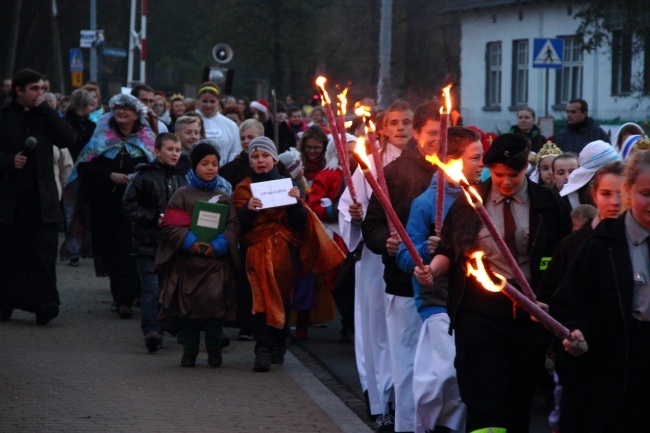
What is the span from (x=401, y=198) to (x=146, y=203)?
386 centimetres

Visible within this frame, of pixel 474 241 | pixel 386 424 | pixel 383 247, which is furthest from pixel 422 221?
pixel 386 424

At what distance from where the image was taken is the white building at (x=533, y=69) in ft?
112

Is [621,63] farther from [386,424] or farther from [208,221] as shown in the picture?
[386,424]

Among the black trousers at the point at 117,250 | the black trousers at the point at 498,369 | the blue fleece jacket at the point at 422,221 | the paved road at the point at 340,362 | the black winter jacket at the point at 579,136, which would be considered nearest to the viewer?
the black trousers at the point at 498,369

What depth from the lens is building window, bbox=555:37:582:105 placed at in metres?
37.6

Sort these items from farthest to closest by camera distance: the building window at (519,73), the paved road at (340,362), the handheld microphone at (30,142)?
the building window at (519,73) → the handheld microphone at (30,142) → the paved road at (340,362)

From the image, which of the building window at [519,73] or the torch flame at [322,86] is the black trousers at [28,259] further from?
the building window at [519,73]

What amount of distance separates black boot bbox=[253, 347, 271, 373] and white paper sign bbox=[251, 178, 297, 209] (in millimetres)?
1087

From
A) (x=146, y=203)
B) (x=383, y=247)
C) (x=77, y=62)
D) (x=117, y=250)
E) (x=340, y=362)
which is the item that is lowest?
(x=340, y=362)

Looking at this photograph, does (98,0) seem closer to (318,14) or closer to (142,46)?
(318,14)

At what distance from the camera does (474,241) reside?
5727 millimetres

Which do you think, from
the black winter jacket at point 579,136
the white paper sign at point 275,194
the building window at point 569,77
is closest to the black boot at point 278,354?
the white paper sign at point 275,194

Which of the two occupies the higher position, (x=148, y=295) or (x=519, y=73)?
(x=519, y=73)

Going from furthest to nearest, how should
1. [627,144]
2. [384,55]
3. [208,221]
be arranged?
1. [384,55]
2. [627,144]
3. [208,221]
